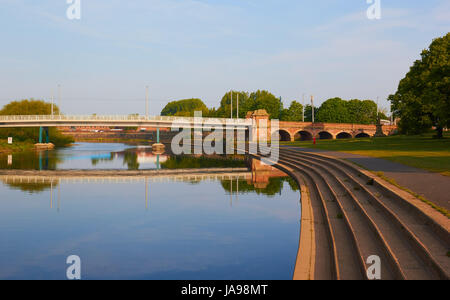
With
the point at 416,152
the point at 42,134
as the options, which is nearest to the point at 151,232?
the point at 416,152

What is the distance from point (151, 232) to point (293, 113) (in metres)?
98.4

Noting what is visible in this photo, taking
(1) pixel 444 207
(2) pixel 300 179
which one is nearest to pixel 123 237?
(1) pixel 444 207

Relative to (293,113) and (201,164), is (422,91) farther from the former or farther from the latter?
(293,113)

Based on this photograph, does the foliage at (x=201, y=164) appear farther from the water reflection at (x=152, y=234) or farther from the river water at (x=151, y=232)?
the water reflection at (x=152, y=234)

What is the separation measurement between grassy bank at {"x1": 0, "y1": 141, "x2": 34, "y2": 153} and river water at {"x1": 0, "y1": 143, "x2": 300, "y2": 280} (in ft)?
163

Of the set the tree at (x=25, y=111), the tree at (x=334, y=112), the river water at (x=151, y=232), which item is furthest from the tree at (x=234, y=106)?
the river water at (x=151, y=232)

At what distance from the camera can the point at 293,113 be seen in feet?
353

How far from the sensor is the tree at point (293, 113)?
352ft

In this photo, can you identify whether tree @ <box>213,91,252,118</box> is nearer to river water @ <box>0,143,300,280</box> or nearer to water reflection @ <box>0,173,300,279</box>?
river water @ <box>0,143,300,280</box>

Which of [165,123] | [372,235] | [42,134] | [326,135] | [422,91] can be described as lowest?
[372,235]

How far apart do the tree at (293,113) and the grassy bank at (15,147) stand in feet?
219

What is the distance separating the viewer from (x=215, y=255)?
10406 mm

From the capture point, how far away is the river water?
940 cm

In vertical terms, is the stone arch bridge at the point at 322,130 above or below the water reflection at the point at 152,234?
above
